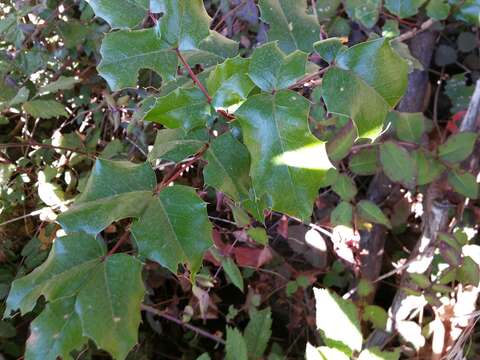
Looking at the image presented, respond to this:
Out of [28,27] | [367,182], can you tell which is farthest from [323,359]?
[28,27]

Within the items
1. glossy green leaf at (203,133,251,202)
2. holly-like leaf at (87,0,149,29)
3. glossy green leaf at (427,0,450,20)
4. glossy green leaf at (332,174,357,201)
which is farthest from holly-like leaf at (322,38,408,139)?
glossy green leaf at (427,0,450,20)

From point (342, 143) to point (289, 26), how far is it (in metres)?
0.28

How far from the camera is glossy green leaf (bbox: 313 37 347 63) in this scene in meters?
0.65

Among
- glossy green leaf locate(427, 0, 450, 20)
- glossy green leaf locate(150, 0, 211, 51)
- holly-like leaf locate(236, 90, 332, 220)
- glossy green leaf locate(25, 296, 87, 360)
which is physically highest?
glossy green leaf locate(150, 0, 211, 51)

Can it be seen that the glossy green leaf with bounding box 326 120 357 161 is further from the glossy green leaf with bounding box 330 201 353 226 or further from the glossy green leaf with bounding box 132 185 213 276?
the glossy green leaf with bounding box 132 185 213 276

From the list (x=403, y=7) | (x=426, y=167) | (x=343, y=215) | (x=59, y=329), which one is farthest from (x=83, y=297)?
A: (x=403, y=7)

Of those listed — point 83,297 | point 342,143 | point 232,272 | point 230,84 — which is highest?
point 230,84

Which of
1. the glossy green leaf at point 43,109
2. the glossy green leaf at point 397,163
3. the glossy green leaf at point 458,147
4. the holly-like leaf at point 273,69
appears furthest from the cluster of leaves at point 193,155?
the glossy green leaf at point 43,109

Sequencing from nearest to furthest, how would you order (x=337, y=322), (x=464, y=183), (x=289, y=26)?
1. (x=289, y=26)
2. (x=337, y=322)
3. (x=464, y=183)

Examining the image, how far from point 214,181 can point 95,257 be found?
0.65 ft

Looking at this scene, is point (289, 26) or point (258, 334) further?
point (258, 334)

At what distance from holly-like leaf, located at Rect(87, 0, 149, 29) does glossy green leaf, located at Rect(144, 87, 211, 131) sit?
124mm

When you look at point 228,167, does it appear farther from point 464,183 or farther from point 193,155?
point 464,183

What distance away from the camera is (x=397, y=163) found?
112 cm
